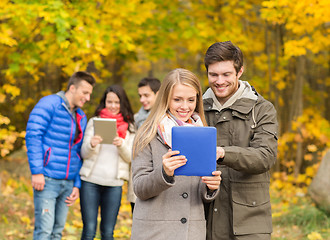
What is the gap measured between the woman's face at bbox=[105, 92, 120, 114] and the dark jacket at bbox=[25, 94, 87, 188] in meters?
0.46

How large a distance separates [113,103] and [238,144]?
222 cm

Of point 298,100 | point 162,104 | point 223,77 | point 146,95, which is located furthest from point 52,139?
point 298,100

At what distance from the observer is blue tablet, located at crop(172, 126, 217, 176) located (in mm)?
2061

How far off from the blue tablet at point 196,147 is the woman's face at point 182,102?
340 millimetres

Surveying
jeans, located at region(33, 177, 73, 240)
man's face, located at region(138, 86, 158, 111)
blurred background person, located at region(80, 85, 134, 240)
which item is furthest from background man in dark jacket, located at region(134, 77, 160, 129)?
jeans, located at region(33, 177, 73, 240)

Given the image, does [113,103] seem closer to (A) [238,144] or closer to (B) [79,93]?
(B) [79,93]

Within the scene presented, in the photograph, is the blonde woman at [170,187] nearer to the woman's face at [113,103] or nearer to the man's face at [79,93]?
the man's face at [79,93]

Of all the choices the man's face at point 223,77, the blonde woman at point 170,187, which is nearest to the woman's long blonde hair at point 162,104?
the blonde woman at point 170,187

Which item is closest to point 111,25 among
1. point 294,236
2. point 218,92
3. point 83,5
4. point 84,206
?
point 83,5

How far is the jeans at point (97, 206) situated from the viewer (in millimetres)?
4191

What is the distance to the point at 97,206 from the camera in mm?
4254

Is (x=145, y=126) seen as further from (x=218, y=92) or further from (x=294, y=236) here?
(x=294, y=236)

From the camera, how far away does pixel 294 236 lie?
552 cm

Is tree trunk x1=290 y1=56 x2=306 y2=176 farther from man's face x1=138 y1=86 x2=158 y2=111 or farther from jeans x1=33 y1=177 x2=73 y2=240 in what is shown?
jeans x1=33 y1=177 x2=73 y2=240
